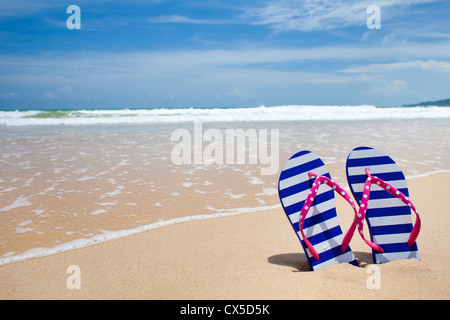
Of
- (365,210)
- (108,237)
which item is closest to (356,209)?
(365,210)

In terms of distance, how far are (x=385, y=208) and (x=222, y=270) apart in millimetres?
1134

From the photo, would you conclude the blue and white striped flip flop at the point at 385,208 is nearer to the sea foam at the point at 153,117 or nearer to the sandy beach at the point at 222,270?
the sandy beach at the point at 222,270

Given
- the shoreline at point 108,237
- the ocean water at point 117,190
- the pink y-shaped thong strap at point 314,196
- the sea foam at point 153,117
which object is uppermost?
the sea foam at point 153,117

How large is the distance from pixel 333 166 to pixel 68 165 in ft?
14.4

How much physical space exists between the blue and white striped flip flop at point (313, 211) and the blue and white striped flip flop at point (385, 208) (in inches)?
7.6

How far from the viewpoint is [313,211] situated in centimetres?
222

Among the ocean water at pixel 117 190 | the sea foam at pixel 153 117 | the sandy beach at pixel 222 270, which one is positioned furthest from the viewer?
the sea foam at pixel 153 117

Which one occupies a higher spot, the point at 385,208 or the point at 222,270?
the point at 385,208

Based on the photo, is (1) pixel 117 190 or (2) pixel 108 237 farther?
(1) pixel 117 190

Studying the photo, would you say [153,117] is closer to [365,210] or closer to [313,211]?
[313,211]

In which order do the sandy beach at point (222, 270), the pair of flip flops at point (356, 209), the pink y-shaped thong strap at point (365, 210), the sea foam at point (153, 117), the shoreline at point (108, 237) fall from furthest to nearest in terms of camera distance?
the sea foam at point (153, 117) → the shoreline at point (108, 237) → the pair of flip flops at point (356, 209) → the pink y-shaped thong strap at point (365, 210) → the sandy beach at point (222, 270)

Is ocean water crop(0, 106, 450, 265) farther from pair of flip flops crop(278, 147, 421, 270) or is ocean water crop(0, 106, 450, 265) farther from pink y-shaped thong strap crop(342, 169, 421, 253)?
pink y-shaped thong strap crop(342, 169, 421, 253)

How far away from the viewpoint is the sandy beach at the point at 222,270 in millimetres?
1814

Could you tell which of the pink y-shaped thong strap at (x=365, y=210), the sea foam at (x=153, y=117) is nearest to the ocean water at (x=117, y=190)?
the pink y-shaped thong strap at (x=365, y=210)
